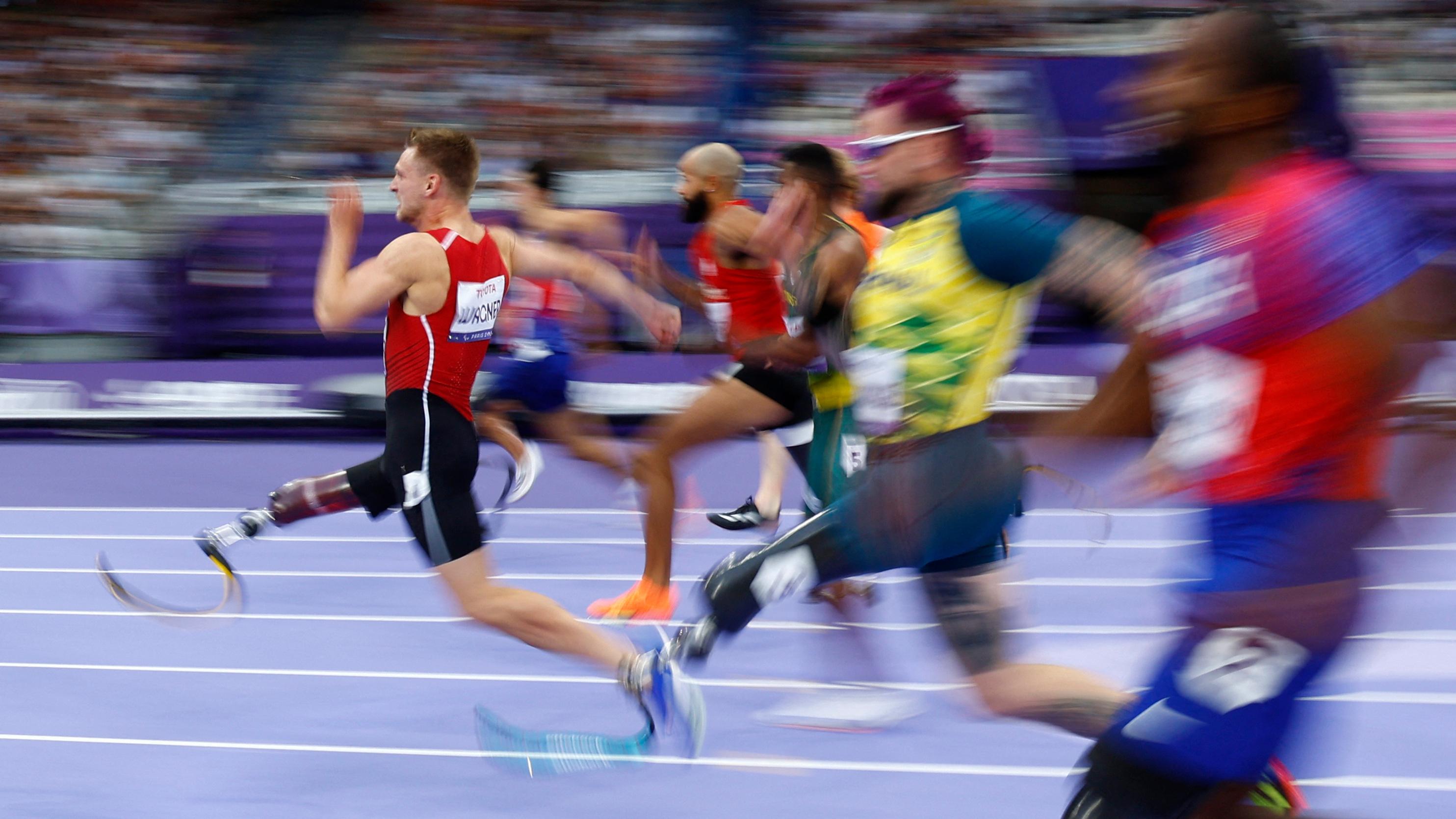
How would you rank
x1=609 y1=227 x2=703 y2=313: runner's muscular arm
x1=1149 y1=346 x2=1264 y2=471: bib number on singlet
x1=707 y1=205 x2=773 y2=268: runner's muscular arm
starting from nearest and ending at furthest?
x1=1149 y1=346 x2=1264 y2=471: bib number on singlet, x1=707 y1=205 x2=773 y2=268: runner's muscular arm, x1=609 y1=227 x2=703 y2=313: runner's muscular arm

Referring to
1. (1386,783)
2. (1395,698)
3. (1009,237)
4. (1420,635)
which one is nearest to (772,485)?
(1420,635)

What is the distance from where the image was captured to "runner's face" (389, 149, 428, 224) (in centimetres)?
444

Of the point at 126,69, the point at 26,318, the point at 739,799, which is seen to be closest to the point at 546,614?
the point at 739,799

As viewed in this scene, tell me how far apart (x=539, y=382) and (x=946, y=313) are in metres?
4.72

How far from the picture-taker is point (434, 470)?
171 inches

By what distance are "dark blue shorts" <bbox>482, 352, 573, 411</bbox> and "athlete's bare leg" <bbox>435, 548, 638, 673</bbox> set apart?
12.0 ft

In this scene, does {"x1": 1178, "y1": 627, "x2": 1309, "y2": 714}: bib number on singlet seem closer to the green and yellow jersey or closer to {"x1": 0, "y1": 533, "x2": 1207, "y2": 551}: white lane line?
the green and yellow jersey

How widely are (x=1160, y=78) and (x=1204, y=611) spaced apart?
836 millimetres

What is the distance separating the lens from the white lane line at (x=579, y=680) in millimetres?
5000

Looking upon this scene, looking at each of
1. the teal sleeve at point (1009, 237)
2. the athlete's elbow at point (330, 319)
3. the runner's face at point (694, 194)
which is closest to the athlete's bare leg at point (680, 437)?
the runner's face at point (694, 194)

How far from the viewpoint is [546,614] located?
13.9 ft

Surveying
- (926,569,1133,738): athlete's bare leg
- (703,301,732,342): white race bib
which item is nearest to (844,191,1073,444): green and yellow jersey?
(926,569,1133,738): athlete's bare leg

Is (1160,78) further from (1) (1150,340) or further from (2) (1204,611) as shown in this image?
(2) (1204,611)

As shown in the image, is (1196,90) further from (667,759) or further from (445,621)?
(445,621)
